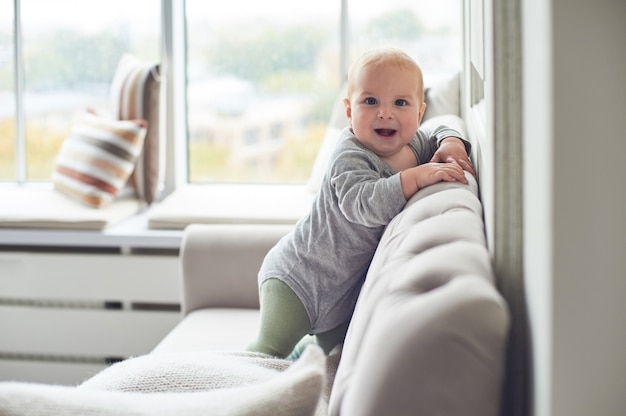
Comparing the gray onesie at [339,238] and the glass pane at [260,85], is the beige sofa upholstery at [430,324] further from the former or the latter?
the glass pane at [260,85]

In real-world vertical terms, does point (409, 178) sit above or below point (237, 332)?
above

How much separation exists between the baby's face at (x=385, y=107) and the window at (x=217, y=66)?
186 centimetres

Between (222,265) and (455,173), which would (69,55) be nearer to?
(222,265)

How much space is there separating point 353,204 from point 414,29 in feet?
6.82

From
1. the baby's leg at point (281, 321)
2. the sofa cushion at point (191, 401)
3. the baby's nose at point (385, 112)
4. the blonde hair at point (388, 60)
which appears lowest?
the baby's leg at point (281, 321)

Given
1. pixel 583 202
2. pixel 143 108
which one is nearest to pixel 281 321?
pixel 583 202

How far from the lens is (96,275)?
2.97 m

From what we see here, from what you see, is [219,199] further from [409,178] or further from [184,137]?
[409,178]

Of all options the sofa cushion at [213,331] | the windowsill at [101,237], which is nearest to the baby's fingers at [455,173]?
the sofa cushion at [213,331]

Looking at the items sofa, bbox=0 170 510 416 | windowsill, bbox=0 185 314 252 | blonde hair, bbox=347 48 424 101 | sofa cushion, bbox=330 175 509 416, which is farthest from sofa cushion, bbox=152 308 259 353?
sofa cushion, bbox=330 175 509 416

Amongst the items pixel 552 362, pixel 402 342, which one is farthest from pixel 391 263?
pixel 552 362

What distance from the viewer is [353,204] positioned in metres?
1.48

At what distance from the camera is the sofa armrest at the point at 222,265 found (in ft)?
7.66

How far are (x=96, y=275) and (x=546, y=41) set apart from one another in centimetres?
241
